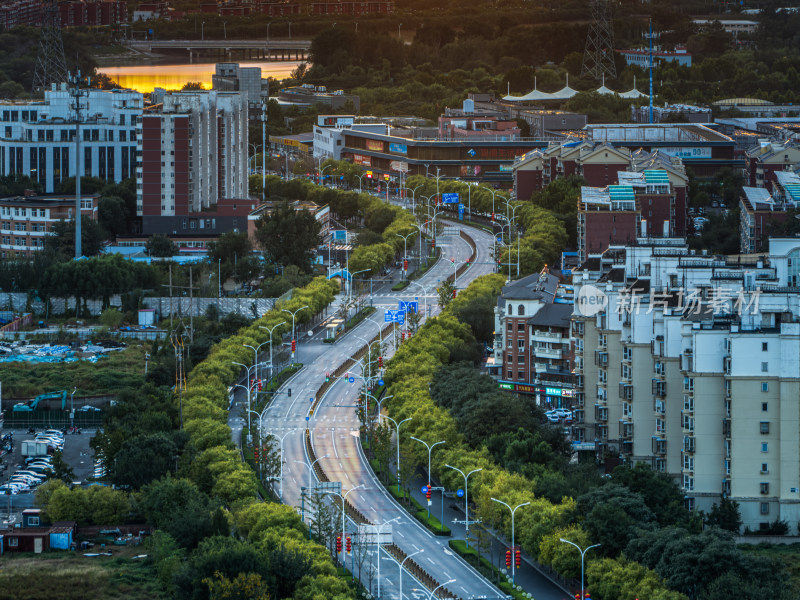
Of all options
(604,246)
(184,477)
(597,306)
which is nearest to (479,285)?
(604,246)

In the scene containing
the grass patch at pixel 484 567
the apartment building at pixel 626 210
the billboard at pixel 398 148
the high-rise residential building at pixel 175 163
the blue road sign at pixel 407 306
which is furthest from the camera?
the billboard at pixel 398 148

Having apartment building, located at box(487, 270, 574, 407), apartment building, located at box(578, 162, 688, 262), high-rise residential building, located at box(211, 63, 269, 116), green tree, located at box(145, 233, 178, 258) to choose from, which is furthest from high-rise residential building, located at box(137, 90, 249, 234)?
high-rise residential building, located at box(211, 63, 269, 116)

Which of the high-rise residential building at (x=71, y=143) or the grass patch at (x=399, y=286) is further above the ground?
the high-rise residential building at (x=71, y=143)

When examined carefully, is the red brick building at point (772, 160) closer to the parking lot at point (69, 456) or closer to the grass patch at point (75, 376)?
the grass patch at point (75, 376)

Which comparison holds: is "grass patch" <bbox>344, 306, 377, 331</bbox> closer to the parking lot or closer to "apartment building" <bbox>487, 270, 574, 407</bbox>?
"apartment building" <bbox>487, 270, 574, 407</bbox>

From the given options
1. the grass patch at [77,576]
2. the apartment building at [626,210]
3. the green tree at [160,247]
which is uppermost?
the apartment building at [626,210]

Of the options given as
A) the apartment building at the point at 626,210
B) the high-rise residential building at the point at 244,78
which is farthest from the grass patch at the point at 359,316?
the high-rise residential building at the point at 244,78

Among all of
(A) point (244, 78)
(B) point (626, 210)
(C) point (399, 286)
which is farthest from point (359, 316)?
(A) point (244, 78)
